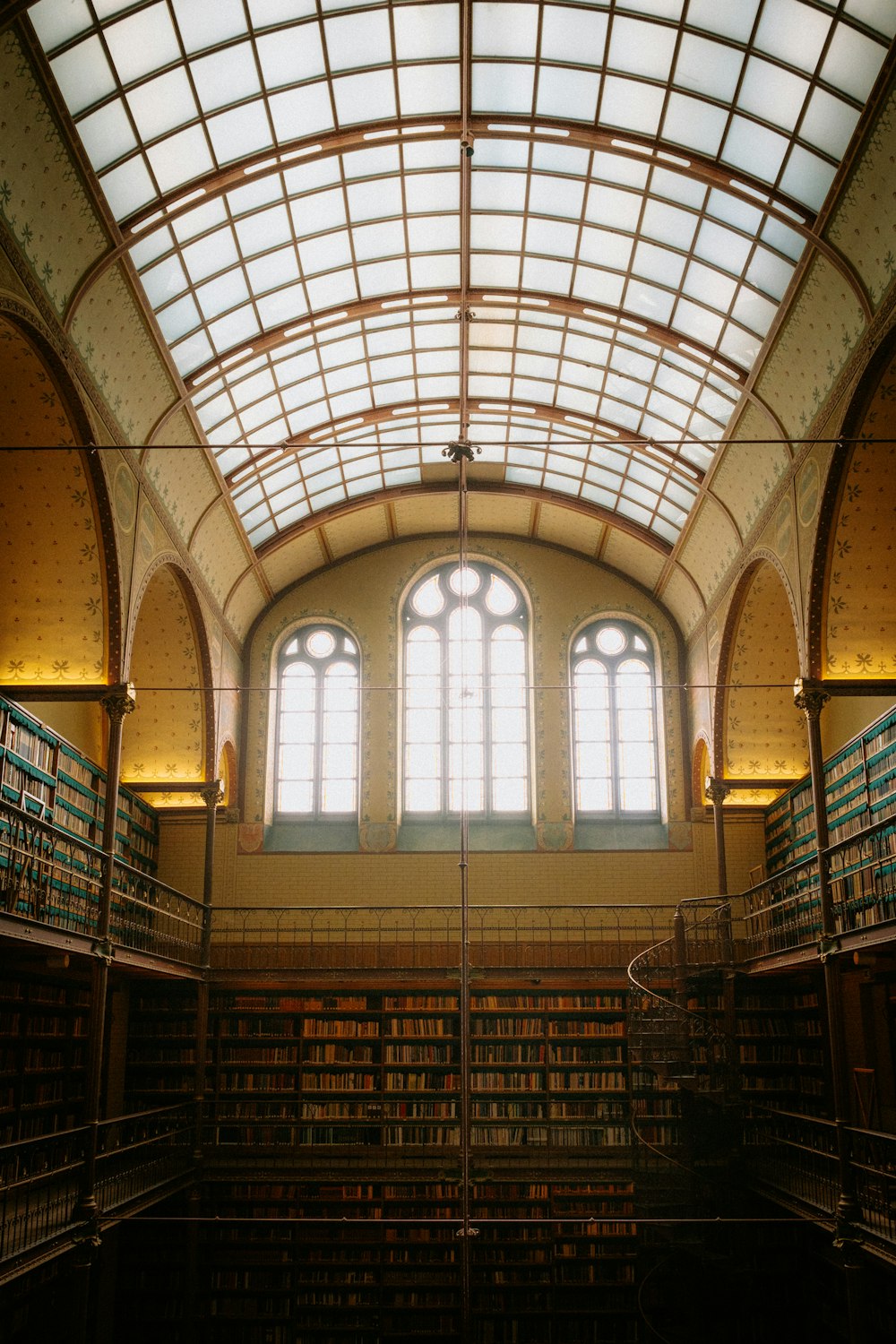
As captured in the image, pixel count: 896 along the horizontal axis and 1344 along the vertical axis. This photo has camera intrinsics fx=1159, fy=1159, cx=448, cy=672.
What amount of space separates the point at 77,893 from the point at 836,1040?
7963mm

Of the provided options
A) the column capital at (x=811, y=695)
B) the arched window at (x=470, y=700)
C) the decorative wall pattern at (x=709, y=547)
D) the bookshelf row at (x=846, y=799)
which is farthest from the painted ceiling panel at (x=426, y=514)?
the column capital at (x=811, y=695)

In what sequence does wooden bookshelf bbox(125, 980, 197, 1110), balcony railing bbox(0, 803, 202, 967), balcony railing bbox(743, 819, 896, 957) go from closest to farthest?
balcony railing bbox(0, 803, 202, 967), balcony railing bbox(743, 819, 896, 957), wooden bookshelf bbox(125, 980, 197, 1110)

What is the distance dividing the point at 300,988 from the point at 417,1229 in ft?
10.7

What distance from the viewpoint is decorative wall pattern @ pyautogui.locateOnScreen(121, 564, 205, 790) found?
15.5 m

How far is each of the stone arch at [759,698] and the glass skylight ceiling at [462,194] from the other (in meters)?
1.94

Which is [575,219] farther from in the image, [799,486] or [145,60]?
[145,60]

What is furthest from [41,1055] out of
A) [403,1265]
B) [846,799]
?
[846,799]

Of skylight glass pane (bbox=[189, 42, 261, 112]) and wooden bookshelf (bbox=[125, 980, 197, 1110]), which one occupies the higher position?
skylight glass pane (bbox=[189, 42, 261, 112])

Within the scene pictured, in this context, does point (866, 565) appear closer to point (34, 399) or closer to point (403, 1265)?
point (34, 399)

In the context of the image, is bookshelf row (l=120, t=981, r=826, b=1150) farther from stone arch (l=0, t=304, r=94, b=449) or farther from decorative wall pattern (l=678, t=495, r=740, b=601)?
stone arch (l=0, t=304, r=94, b=449)

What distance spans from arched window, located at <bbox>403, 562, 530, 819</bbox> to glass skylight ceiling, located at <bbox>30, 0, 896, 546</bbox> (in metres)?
3.57

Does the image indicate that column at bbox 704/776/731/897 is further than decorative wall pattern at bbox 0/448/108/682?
Yes

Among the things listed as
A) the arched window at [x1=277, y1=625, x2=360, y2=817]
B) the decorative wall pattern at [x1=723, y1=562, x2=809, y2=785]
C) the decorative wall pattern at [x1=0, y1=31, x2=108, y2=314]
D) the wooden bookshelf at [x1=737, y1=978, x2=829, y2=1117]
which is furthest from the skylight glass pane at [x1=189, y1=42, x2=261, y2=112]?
the wooden bookshelf at [x1=737, y1=978, x2=829, y2=1117]

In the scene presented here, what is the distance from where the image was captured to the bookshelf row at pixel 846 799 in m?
11.8
